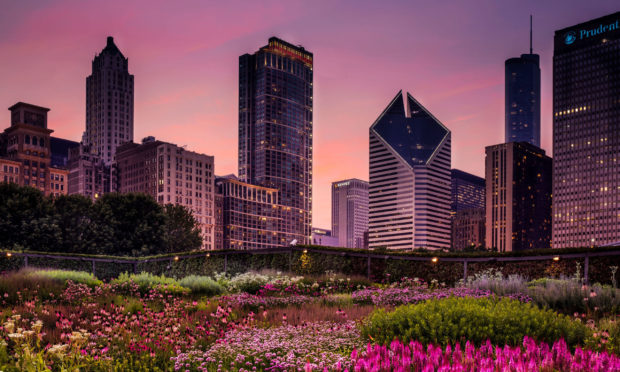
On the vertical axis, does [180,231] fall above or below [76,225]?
below

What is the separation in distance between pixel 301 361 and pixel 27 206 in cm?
5336

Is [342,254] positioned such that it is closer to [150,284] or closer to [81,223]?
[150,284]

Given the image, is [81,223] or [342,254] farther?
[81,223]

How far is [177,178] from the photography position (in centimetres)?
18525

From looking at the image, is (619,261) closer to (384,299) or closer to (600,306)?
(600,306)

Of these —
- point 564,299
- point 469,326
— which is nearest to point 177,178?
point 564,299

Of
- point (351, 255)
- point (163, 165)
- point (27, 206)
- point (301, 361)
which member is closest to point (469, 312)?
point (301, 361)

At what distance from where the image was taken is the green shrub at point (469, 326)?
7668 millimetres

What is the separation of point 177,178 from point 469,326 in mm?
184811

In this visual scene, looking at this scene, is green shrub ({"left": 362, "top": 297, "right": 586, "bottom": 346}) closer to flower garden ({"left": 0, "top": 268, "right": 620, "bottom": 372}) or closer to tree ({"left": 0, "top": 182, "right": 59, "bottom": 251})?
flower garden ({"left": 0, "top": 268, "right": 620, "bottom": 372})

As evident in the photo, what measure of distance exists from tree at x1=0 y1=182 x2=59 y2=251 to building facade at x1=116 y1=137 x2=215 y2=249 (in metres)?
129

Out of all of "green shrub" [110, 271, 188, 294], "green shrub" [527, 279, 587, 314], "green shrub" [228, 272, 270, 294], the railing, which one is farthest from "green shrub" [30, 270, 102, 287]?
"green shrub" [527, 279, 587, 314]

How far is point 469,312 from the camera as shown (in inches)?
324

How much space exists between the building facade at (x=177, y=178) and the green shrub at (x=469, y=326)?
579 feet
